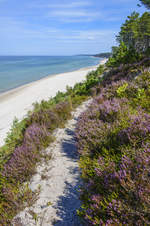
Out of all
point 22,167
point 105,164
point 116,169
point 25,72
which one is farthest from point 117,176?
point 25,72

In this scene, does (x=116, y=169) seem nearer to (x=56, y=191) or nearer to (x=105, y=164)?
(x=105, y=164)

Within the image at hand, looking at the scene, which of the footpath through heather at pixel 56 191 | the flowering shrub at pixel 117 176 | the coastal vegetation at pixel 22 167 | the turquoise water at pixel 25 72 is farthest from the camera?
the turquoise water at pixel 25 72

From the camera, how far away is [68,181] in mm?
3215

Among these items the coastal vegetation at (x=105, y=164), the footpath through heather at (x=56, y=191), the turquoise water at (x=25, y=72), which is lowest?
the footpath through heather at (x=56, y=191)

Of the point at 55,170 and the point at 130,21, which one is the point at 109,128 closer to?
the point at 55,170

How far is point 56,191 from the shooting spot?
9.95 feet

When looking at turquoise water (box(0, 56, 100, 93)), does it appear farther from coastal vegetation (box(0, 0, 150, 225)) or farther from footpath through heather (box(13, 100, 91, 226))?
footpath through heather (box(13, 100, 91, 226))

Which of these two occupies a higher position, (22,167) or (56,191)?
(22,167)

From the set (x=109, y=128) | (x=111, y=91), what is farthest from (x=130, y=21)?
(x=109, y=128)

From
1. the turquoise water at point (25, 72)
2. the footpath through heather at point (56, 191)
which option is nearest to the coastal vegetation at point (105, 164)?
the footpath through heather at point (56, 191)

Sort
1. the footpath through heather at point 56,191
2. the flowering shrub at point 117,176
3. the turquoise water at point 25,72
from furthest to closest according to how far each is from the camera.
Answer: the turquoise water at point 25,72 < the footpath through heather at point 56,191 < the flowering shrub at point 117,176

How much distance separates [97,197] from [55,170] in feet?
5.32

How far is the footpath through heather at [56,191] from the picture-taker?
98.7 inches

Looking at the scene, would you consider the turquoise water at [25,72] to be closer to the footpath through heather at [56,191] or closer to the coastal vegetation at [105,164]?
the coastal vegetation at [105,164]
